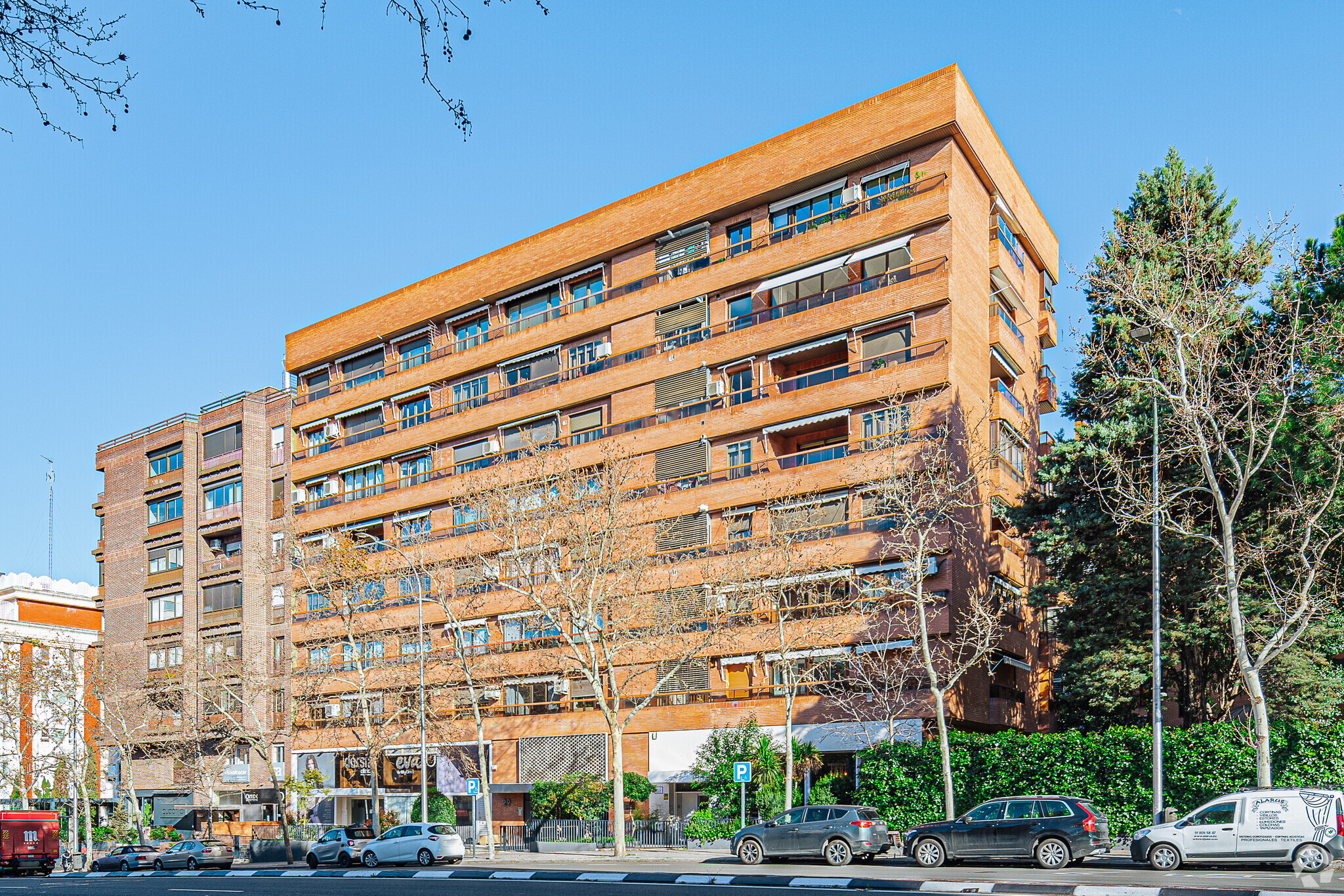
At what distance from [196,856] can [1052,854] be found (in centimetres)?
3557

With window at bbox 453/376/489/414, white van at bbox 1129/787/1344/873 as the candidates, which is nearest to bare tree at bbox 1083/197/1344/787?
white van at bbox 1129/787/1344/873

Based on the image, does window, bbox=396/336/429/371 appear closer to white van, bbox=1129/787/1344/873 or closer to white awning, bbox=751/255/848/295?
white awning, bbox=751/255/848/295

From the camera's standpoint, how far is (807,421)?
45125 mm

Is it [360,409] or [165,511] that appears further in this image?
[165,511]

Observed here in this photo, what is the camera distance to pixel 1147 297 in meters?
30.7

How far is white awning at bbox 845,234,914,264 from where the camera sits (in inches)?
1735

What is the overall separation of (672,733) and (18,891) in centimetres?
2355

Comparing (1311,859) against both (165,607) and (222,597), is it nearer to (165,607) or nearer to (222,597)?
(222,597)

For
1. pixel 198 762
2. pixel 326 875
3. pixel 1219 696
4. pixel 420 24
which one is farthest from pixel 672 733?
pixel 420 24

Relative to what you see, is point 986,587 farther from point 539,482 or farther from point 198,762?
point 198,762

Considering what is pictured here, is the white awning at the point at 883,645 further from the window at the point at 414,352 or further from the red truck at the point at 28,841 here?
the red truck at the point at 28,841

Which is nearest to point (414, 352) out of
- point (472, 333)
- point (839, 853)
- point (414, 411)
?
point (414, 411)

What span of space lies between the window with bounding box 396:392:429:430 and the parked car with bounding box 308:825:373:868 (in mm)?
24660

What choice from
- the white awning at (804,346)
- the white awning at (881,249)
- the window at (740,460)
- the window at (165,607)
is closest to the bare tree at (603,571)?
the window at (740,460)
